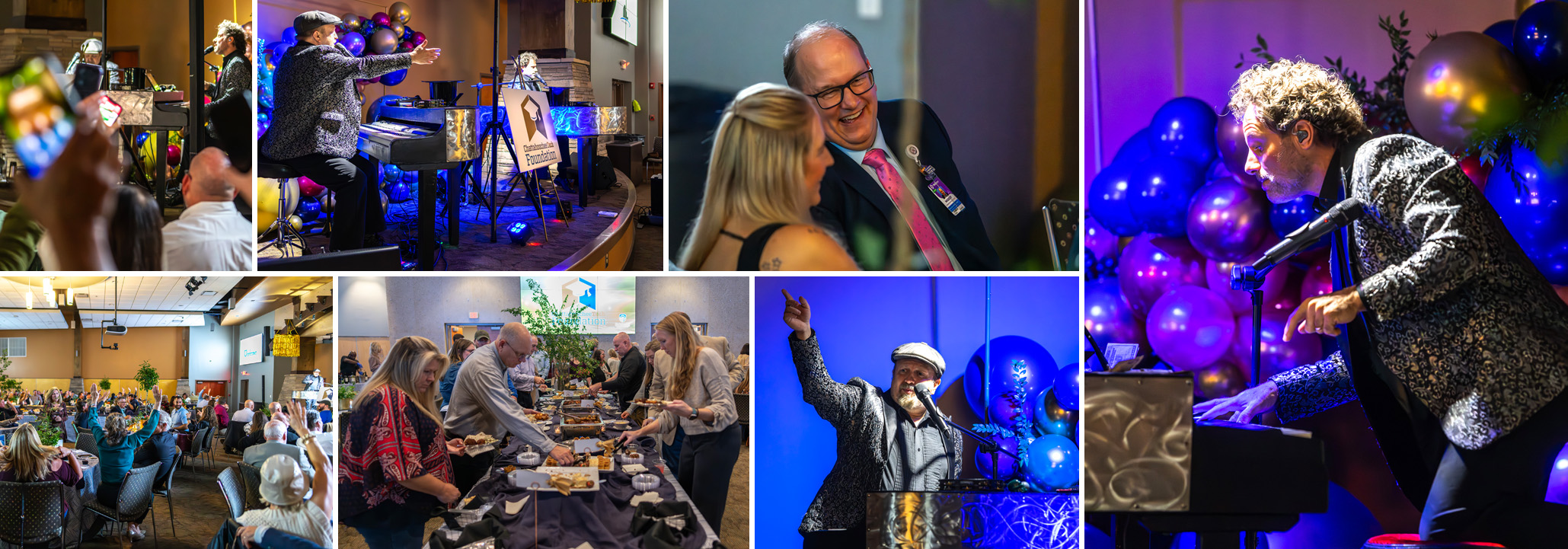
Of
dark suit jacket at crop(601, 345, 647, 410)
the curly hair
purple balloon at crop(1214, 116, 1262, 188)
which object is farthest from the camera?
purple balloon at crop(1214, 116, 1262, 188)

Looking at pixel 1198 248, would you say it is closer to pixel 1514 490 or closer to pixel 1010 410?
pixel 1010 410

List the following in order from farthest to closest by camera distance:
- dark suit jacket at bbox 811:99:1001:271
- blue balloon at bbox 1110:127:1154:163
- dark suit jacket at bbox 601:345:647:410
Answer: blue balloon at bbox 1110:127:1154:163 < dark suit jacket at bbox 811:99:1001:271 < dark suit jacket at bbox 601:345:647:410

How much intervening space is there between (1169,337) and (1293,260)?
53 cm

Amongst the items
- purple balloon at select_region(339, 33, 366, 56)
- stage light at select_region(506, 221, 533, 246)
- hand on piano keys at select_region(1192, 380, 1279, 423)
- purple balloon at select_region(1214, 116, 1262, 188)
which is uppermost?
purple balloon at select_region(339, 33, 366, 56)

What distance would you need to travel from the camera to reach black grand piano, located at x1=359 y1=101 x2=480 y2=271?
2.59 meters

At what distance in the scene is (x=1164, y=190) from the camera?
10.7 ft

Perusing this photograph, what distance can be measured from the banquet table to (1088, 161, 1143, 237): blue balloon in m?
1.68

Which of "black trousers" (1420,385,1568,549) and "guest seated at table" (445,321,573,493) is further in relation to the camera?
"guest seated at table" (445,321,573,493)

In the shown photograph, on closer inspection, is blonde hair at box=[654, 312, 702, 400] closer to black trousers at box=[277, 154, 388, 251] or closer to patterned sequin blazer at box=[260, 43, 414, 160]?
black trousers at box=[277, 154, 388, 251]

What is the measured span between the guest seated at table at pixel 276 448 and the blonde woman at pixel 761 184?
4.05 ft

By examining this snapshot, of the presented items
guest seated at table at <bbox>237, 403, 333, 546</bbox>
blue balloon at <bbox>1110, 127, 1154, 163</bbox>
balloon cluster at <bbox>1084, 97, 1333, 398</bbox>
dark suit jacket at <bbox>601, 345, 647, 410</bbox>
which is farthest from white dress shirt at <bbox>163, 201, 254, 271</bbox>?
blue balloon at <bbox>1110, 127, 1154, 163</bbox>

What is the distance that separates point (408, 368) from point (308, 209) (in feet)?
1.70

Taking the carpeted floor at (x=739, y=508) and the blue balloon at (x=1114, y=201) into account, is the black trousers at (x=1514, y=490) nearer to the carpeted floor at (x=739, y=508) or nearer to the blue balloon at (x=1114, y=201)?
the blue balloon at (x=1114, y=201)

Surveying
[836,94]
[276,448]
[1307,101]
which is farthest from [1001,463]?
[276,448]
